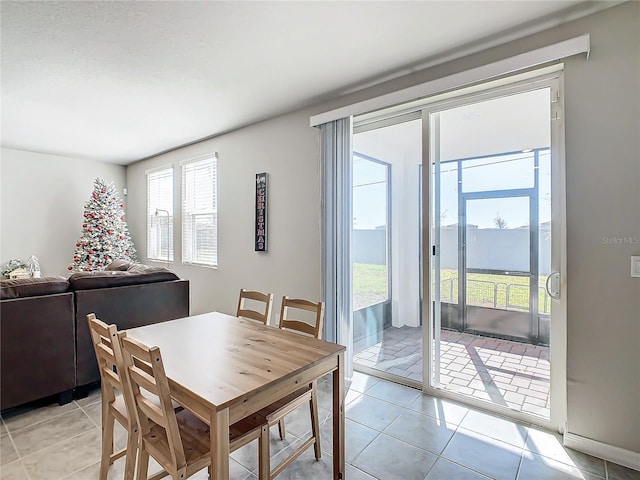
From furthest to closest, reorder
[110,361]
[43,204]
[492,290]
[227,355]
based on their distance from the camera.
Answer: [43,204] < [492,290] < [227,355] < [110,361]

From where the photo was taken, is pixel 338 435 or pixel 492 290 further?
pixel 492 290

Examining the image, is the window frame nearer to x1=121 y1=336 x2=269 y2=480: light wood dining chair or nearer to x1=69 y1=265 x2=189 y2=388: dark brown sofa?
x1=69 y1=265 x2=189 y2=388: dark brown sofa

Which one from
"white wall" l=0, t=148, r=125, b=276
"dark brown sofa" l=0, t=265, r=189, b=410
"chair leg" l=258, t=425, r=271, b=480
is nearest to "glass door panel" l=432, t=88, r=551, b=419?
"chair leg" l=258, t=425, r=271, b=480

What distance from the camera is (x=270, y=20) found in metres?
2.08

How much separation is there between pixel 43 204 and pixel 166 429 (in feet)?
19.4

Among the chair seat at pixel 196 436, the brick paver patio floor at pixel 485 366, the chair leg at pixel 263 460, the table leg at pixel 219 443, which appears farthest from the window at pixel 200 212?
the table leg at pixel 219 443

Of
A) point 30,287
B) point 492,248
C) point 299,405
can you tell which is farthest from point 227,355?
point 492,248

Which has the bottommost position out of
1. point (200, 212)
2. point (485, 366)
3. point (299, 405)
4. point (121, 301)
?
point (485, 366)

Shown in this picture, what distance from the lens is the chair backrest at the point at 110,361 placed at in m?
1.42

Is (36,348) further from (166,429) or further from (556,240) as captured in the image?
(556,240)

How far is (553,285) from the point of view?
7.28 ft

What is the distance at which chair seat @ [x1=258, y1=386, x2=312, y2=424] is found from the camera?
5.22 feet

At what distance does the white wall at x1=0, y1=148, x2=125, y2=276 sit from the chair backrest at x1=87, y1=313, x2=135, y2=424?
5008mm

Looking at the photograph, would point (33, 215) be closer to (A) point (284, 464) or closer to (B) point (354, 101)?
(B) point (354, 101)
